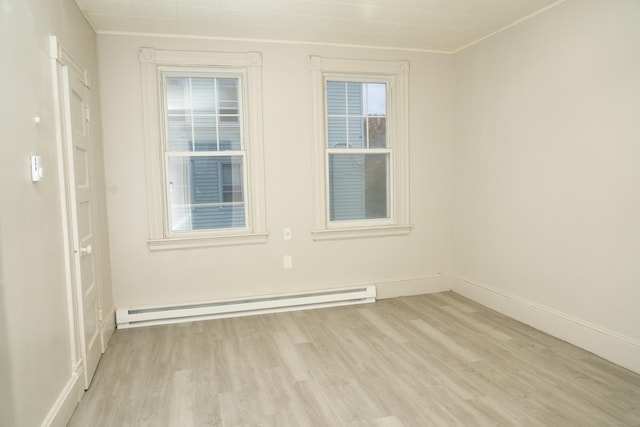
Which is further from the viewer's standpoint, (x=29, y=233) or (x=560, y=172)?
(x=560, y=172)

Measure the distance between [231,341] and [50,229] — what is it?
1.66 meters

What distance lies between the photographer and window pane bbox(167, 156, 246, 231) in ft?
12.9

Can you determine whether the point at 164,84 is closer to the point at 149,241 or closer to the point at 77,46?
the point at 77,46

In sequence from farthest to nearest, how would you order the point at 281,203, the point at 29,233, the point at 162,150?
1. the point at 281,203
2. the point at 162,150
3. the point at 29,233

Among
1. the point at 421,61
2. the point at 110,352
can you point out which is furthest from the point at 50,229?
the point at 421,61

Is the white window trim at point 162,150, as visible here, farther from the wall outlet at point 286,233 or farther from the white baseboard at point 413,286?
the white baseboard at point 413,286

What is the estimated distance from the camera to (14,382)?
1.73m

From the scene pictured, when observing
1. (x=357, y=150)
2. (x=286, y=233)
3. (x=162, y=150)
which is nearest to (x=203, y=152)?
(x=162, y=150)

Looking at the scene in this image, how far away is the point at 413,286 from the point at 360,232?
0.86m

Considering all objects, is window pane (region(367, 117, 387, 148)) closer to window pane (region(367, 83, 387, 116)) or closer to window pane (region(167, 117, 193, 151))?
window pane (region(367, 83, 387, 116))

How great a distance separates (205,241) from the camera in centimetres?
393

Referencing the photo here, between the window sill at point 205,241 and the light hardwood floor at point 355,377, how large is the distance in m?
0.71

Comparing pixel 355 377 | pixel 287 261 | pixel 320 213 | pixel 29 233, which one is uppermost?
pixel 29 233

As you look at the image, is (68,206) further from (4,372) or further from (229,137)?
(229,137)
